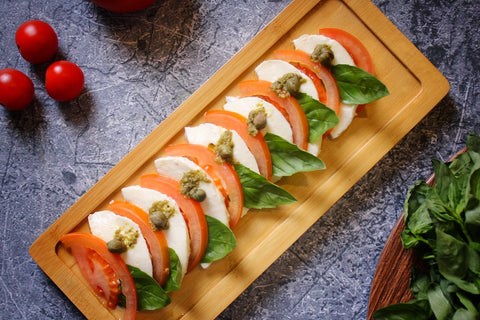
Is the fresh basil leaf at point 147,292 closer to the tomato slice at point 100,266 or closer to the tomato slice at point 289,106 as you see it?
the tomato slice at point 100,266

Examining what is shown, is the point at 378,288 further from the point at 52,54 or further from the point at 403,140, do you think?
the point at 52,54

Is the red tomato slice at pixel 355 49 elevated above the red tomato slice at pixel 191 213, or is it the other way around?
the red tomato slice at pixel 355 49

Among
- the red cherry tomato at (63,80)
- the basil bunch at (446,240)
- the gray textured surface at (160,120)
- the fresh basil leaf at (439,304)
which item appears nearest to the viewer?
the basil bunch at (446,240)

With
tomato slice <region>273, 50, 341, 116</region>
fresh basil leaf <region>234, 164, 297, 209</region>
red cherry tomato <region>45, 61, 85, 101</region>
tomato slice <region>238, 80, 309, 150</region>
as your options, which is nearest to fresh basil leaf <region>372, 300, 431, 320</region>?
fresh basil leaf <region>234, 164, 297, 209</region>

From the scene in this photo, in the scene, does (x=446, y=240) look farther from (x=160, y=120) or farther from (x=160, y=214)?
(x=160, y=120)

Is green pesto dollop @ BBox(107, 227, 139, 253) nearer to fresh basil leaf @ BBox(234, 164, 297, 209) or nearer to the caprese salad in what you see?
the caprese salad

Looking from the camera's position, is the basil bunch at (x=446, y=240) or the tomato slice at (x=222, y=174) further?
the tomato slice at (x=222, y=174)

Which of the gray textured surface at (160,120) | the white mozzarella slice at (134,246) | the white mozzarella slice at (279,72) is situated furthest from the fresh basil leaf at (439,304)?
the white mozzarella slice at (134,246)

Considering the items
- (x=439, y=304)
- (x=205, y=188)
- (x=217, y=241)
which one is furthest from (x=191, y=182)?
(x=439, y=304)
